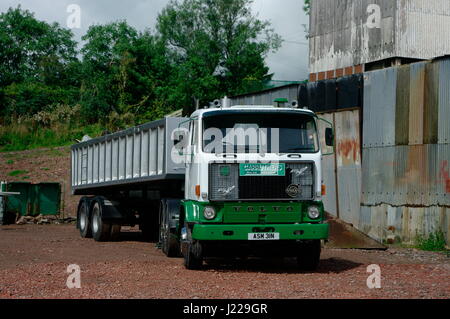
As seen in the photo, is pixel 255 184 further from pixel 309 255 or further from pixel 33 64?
pixel 33 64

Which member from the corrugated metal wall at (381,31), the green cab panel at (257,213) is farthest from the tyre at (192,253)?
the corrugated metal wall at (381,31)

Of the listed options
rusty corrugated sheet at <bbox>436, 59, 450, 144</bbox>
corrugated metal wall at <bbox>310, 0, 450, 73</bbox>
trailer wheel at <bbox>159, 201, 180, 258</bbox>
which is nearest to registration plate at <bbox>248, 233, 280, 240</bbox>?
trailer wheel at <bbox>159, 201, 180, 258</bbox>

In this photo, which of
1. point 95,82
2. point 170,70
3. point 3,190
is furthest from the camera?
point 170,70

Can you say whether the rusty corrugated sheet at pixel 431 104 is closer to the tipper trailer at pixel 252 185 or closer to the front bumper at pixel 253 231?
the tipper trailer at pixel 252 185

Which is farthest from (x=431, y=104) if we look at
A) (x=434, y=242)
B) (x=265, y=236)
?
(x=265, y=236)

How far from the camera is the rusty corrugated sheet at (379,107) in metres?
16.8

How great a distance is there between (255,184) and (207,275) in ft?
5.36

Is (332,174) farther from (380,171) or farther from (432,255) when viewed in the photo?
(432,255)

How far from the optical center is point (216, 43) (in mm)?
57000

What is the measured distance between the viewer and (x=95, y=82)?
163 feet

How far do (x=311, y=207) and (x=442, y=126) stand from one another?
5.32 metres

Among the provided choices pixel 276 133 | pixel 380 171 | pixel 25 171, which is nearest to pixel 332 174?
pixel 380 171

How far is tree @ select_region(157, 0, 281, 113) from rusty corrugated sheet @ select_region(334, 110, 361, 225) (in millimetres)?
33819

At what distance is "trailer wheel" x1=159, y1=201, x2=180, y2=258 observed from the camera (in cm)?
1394
